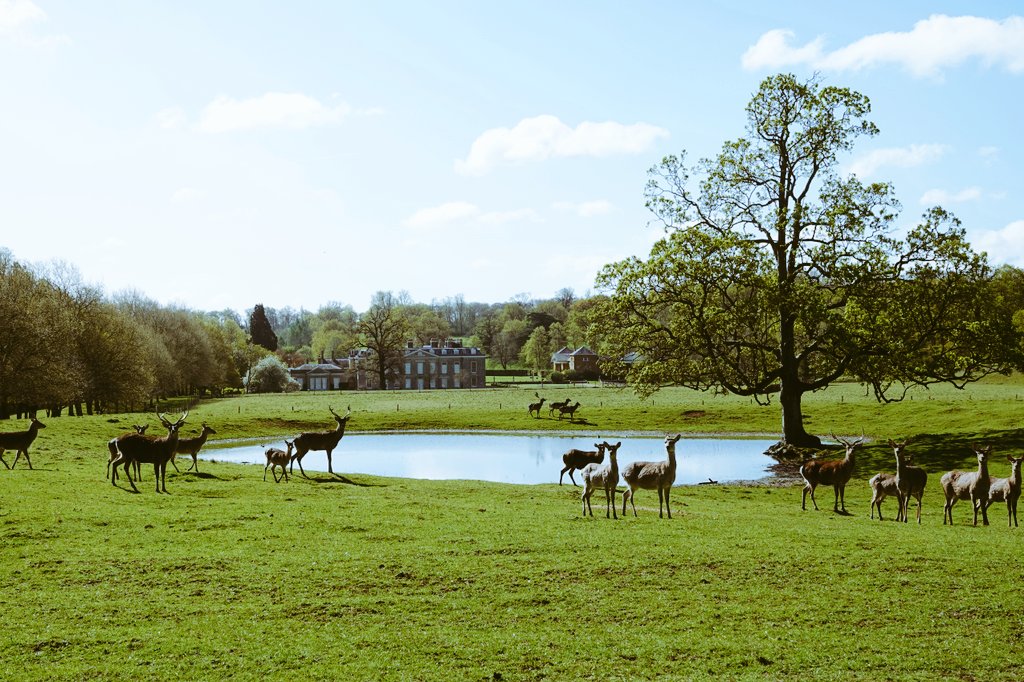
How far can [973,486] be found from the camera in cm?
1998

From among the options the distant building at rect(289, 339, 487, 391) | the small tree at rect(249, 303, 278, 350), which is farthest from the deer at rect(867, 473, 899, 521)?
the small tree at rect(249, 303, 278, 350)

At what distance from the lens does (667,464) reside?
1877 cm

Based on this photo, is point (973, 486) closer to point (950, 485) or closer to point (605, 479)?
point (950, 485)

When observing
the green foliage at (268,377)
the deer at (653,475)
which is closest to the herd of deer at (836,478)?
the deer at (653,475)

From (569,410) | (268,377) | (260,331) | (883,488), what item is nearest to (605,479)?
(883,488)

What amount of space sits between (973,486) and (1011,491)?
0.85m

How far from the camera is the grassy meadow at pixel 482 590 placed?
389 inches

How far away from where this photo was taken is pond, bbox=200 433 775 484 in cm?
3572

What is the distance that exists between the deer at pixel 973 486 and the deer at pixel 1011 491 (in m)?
0.23

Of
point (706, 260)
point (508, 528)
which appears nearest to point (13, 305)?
point (706, 260)

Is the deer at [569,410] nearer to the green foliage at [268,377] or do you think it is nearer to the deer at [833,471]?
the deer at [833,471]

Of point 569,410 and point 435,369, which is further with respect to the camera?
point 435,369

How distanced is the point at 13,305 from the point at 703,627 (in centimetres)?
5463

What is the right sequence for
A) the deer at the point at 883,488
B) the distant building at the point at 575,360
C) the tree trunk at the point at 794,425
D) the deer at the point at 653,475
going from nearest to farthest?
the deer at the point at 653,475 → the deer at the point at 883,488 → the tree trunk at the point at 794,425 → the distant building at the point at 575,360
